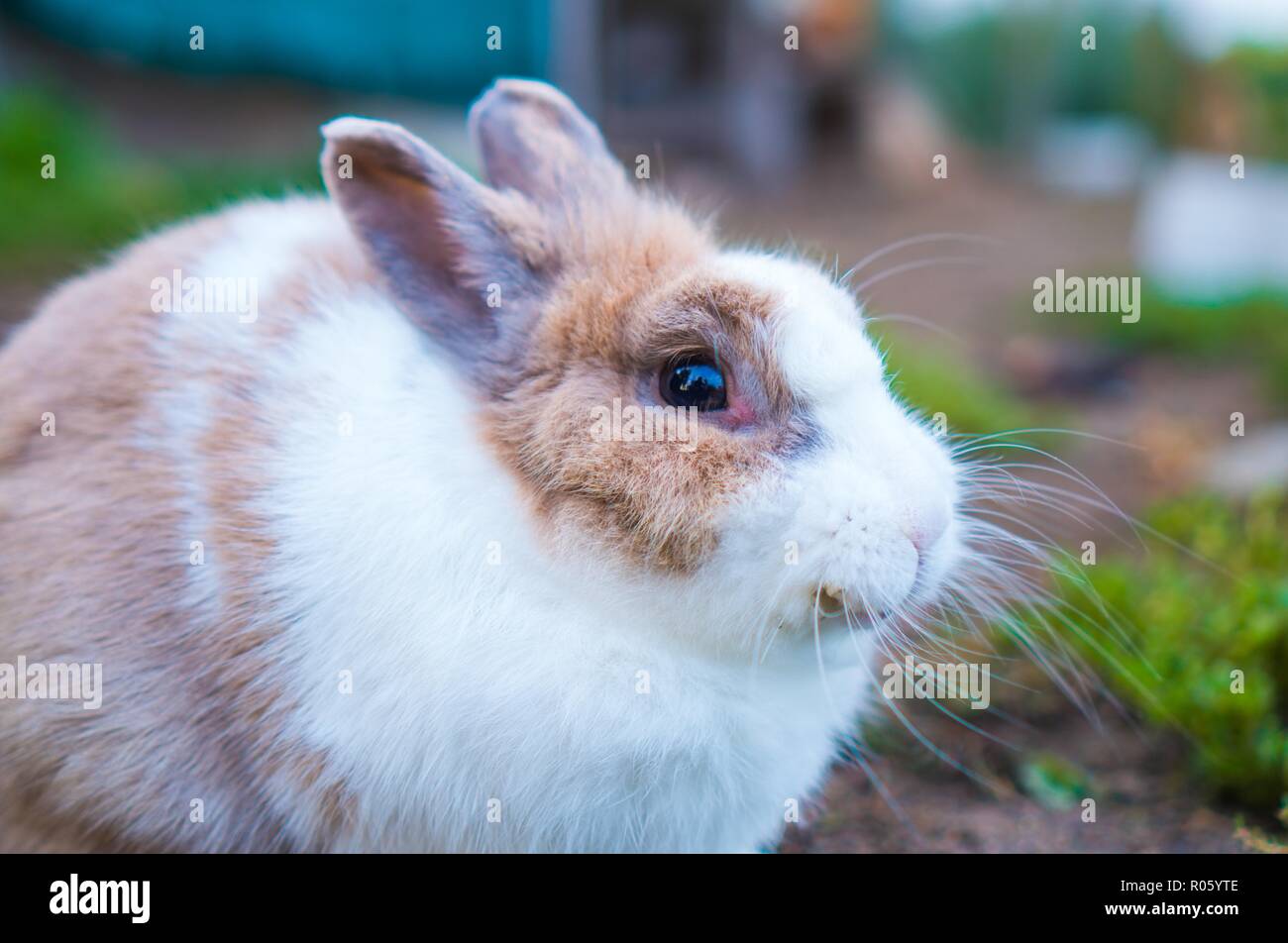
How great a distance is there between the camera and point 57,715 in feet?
7.61

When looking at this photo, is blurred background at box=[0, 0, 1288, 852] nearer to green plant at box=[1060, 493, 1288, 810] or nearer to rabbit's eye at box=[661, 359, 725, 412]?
green plant at box=[1060, 493, 1288, 810]

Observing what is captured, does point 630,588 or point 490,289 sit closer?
point 630,588

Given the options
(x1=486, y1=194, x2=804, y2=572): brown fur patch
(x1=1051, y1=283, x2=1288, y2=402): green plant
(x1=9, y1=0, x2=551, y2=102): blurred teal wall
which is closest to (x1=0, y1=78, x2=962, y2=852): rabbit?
(x1=486, y1=194, x2=804, y2=572): brown fur patch

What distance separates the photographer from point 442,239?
7.87 ft

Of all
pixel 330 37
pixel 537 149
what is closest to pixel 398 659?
pixel 537 149

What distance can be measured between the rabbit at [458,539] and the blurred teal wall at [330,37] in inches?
260

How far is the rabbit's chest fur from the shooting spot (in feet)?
7.06

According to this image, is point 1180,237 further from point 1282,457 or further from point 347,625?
point 347,625

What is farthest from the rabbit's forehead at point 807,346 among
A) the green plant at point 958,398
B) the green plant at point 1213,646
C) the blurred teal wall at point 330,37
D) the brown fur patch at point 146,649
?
→ the blurred teal wall at point 330,37

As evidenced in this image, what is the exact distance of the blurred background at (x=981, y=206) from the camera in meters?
3.07

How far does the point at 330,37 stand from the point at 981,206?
20.9 feet

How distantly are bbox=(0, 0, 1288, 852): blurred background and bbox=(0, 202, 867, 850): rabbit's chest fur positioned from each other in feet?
2.39
